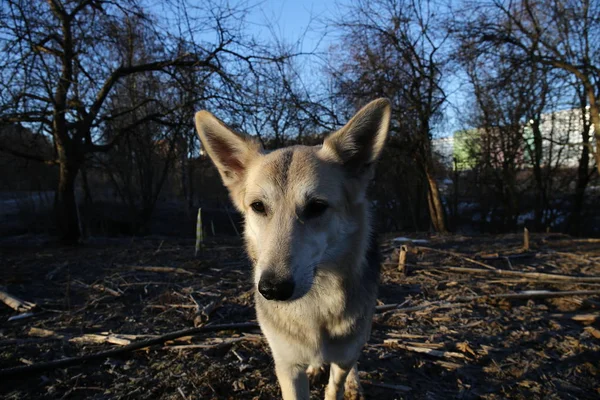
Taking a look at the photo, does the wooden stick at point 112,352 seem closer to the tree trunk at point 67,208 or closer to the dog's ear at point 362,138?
the dog's ear at point 362,138

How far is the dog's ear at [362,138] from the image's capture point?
2.56 metres

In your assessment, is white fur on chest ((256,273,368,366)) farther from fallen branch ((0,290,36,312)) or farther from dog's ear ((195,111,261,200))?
fallen branch ((0,290,36,312))

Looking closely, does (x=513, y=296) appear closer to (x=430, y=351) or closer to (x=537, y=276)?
(x=537, y=276)

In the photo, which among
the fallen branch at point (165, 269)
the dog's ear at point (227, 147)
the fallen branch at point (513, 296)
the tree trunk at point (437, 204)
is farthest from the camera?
the tree trunk at point (437, 204)

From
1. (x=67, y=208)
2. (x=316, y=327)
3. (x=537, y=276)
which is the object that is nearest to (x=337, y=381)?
(x=316, y=327)

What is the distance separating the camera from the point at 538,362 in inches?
126

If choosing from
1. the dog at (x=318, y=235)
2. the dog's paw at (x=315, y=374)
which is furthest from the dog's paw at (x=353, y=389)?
the dog's paw at (x=315, y=374)

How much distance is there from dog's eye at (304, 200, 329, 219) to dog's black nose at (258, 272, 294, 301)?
0.54 m

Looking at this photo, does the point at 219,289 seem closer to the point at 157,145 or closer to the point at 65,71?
the point at 65,71

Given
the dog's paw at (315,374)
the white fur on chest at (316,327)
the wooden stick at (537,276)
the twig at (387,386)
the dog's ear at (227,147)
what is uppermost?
the dog's ear at (227,147)

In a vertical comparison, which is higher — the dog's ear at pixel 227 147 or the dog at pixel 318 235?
the dog's ear at pixel 227 147

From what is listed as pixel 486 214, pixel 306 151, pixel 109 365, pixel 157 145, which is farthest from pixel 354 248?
pixel 486 214

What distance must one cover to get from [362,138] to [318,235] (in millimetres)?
925

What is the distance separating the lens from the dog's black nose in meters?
1.88
